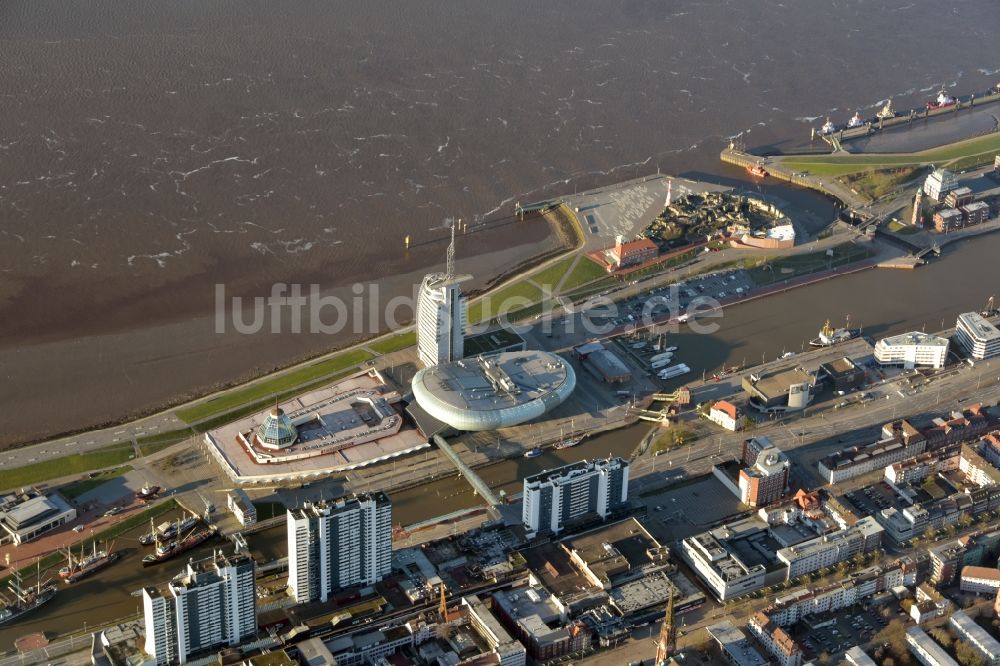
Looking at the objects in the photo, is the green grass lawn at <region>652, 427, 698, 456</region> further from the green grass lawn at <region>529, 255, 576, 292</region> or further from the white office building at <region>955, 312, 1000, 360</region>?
the white office building at <region>955, 312, 1000, 360</region>

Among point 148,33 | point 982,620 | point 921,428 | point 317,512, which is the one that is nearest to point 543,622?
point 317,512

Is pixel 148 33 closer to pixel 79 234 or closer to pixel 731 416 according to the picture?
pixel 79 234

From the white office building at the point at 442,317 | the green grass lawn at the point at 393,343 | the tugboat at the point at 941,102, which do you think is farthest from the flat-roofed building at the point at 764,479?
the tugboat at the point at 941,102

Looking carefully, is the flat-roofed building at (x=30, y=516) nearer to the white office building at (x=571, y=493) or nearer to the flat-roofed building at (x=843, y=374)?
the white office building at (x=571, y=493)

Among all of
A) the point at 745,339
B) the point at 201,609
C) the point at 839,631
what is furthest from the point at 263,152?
the point at 839,631

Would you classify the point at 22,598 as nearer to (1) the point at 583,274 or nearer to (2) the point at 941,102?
(1) the point at 583,274

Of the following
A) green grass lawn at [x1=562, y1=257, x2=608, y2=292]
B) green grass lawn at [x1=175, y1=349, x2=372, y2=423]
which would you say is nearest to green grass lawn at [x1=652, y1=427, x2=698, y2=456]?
green grass lawn at [x1=562, y1=257, x2=608, y2=292]
